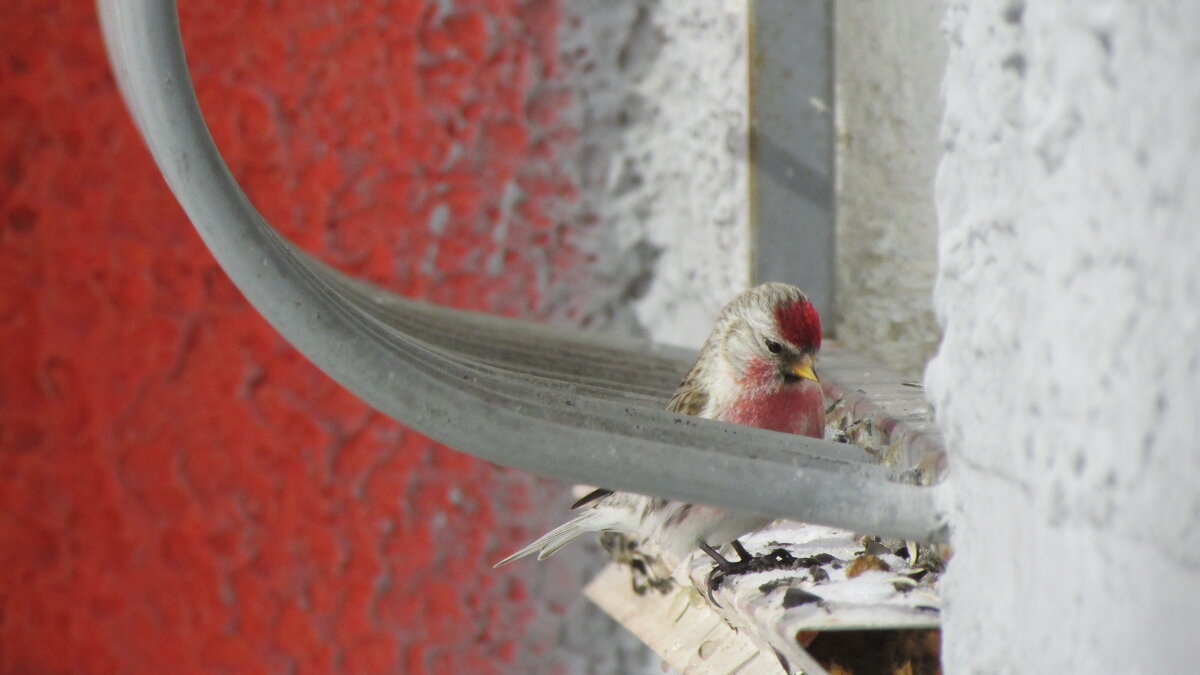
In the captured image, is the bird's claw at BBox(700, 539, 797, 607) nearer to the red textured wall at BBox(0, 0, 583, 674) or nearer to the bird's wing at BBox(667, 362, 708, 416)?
the bird's wing at BBox(667, 362, 708, 416)

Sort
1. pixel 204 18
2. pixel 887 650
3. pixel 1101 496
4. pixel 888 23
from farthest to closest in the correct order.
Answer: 1. pixel 204 18
2. pixel 888 23
3. pixel 887 650
4. pixel 1101 496

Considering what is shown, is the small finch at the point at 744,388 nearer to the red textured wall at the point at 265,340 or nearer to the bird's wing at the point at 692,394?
the bird's wing at the point at 692,394

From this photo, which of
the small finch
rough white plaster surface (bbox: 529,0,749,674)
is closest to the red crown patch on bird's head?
the small finch

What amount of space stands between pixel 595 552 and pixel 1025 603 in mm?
962

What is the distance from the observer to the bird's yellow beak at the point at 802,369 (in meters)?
0.84

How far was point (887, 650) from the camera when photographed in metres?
0.41

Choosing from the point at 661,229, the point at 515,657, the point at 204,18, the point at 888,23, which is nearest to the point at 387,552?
the point at 515,657

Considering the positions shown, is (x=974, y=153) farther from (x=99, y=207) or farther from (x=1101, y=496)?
(x=99, y=207)

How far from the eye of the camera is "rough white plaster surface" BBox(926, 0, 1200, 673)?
0.25 metres

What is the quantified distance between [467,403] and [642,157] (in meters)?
0.91

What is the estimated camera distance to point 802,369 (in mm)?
851

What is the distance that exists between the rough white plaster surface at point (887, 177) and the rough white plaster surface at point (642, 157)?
0.54ft

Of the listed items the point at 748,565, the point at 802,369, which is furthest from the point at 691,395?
the point at 748,565

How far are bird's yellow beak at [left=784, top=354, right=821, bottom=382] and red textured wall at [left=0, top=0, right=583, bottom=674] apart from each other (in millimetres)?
407
